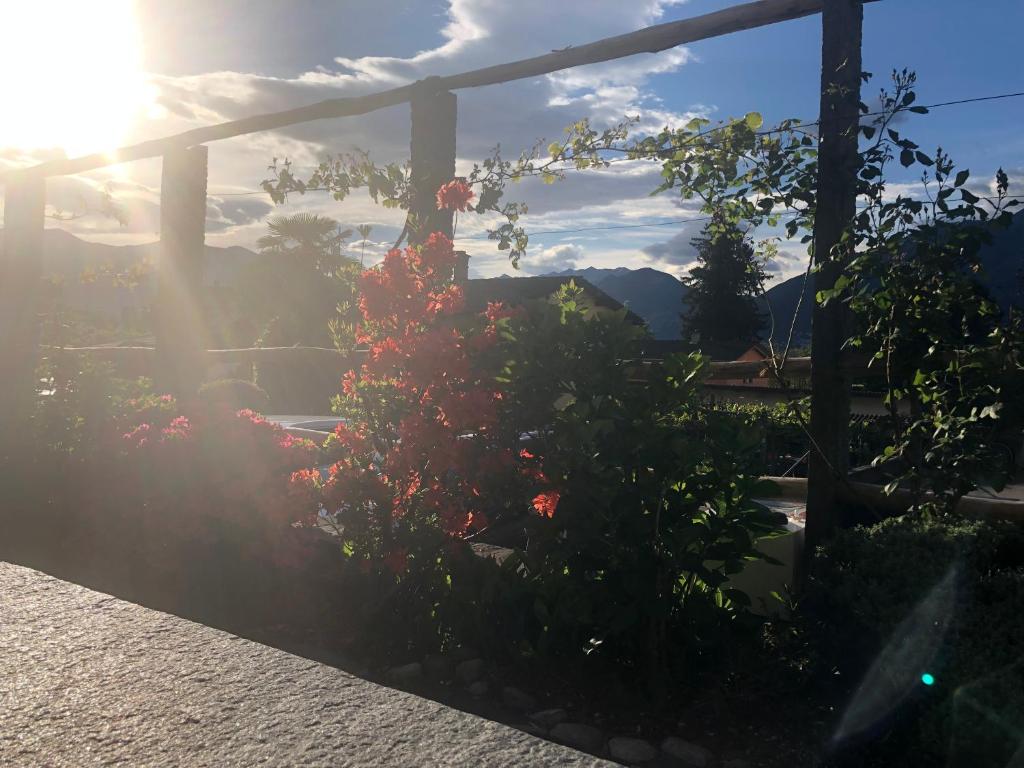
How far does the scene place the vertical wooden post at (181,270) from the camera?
324 inches

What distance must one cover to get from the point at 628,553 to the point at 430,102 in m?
3.62

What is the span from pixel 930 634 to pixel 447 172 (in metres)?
4.09

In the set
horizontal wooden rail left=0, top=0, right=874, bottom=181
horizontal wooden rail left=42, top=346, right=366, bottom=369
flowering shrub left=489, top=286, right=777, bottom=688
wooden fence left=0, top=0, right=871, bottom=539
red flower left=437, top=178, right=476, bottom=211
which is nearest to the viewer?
flowering shrub left=489, top=286, right=777, bottom=688

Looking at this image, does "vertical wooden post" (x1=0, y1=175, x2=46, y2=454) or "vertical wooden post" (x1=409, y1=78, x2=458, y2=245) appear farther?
"vertical wooden post" (x1=0, y1=175, x2=46, y2=454)

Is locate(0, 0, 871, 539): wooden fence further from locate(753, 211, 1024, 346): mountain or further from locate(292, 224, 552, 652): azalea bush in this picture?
locate(292, 224, 552, 652): azalea bush

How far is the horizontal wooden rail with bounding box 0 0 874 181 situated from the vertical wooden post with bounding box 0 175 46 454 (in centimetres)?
260

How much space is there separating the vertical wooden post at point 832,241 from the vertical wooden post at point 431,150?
7.89 feet

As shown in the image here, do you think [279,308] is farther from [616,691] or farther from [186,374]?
[616,691]

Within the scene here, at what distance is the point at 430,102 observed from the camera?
6012 millimetres

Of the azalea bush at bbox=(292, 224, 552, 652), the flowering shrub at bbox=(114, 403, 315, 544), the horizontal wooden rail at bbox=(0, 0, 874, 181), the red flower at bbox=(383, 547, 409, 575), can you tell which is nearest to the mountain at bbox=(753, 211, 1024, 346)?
the azalea bush at bbox=(292, 224, 552, 652)

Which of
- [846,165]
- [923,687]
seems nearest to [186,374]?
[846,165]

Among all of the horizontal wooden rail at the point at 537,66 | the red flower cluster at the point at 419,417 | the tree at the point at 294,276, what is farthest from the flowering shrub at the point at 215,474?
the tree at the point at 294,276

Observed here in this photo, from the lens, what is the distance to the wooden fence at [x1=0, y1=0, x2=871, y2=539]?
4.50 meters

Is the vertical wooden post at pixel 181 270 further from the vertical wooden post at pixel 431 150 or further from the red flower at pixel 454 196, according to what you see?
the red flower at pixel 454 196
